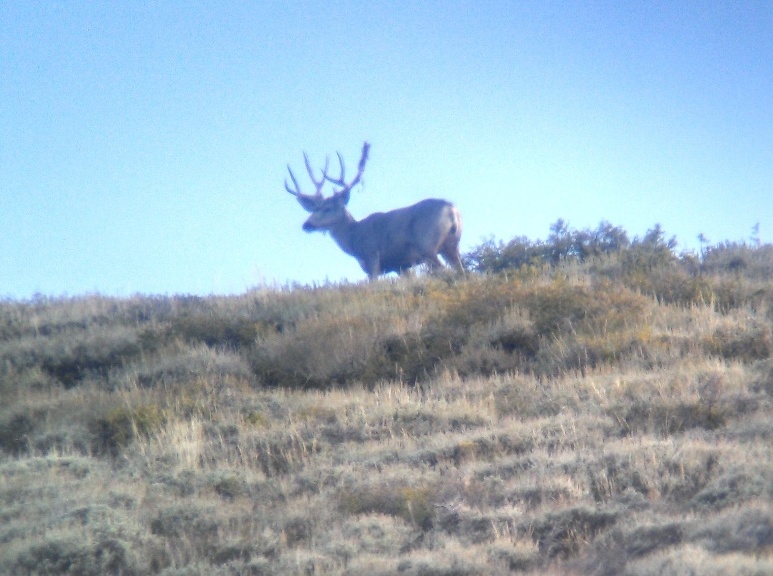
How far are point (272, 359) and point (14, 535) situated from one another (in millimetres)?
5815

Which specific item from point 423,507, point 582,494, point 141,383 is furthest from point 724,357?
point 141,383

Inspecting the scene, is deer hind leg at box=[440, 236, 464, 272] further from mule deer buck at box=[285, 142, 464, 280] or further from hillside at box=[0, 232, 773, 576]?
hillside at box=[0, 232, 773, 576]

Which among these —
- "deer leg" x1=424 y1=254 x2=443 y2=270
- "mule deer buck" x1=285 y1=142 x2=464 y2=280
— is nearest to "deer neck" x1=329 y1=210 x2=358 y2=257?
"mule deer buck" x1=285 y1=142 x2=464 y2=280

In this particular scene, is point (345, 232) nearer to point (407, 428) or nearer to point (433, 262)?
point (433, 262)

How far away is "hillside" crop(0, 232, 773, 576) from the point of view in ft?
18.0

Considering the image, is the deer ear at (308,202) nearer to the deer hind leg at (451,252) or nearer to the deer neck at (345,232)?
the deer neck at (345,232)

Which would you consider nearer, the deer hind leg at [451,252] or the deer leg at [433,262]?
the deer leg at [433,262]

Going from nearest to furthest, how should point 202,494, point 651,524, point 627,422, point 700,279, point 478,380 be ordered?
point 651,524
point 202,494
point 627,422
point 478,380
point 700,279

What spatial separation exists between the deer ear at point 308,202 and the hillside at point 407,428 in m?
5.13

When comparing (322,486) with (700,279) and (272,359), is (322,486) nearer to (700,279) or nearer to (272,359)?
(272,359)

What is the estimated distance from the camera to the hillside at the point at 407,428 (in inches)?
217

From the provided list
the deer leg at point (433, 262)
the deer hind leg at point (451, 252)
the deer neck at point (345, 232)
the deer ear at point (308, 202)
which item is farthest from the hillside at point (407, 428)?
the deer ear at point (308, 202)

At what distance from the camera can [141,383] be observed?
10.8 metres

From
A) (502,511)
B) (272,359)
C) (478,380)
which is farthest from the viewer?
(272,359)
